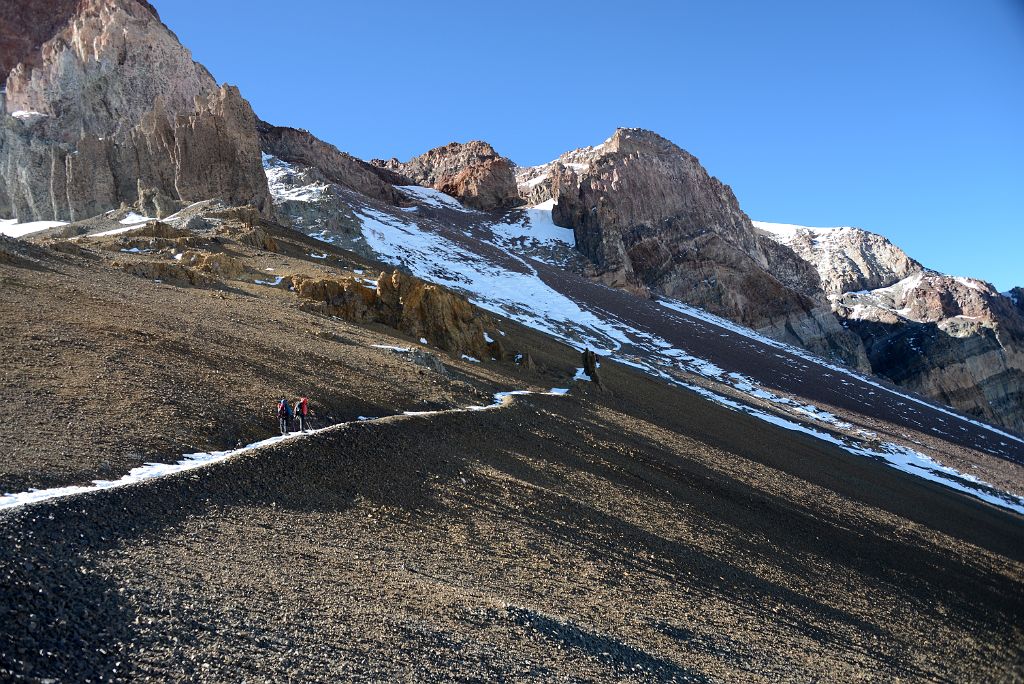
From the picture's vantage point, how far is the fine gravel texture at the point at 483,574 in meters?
8.19

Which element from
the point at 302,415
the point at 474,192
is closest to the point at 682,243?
the point at 474,192

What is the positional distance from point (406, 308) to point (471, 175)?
312 feet

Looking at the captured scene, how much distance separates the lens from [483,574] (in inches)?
473

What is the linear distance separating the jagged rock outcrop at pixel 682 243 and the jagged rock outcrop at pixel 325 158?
89.1 feet

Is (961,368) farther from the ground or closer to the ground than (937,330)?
closer to the ground

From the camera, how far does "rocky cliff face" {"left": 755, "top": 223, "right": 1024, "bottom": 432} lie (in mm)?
95688

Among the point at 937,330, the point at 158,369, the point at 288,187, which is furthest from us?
the point at 937,330

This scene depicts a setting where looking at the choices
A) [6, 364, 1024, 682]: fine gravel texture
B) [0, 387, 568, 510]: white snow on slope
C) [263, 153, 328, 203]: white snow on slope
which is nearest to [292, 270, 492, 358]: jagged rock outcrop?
[6, 364, 1024, 682]: fine gravel texture

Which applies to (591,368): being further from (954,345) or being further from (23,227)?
(954,345)

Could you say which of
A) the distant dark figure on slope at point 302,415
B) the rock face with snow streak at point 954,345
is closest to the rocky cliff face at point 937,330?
the rock face with snow streak at point 954,345

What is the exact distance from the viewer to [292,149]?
103 m

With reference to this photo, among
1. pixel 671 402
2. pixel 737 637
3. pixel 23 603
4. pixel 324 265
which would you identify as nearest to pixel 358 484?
pixel 23 603

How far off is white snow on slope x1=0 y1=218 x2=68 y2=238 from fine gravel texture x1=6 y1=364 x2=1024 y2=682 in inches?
1634

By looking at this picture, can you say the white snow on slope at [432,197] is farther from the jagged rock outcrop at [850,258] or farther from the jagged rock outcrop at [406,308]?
the jagged rock outcrop at [406,308]
